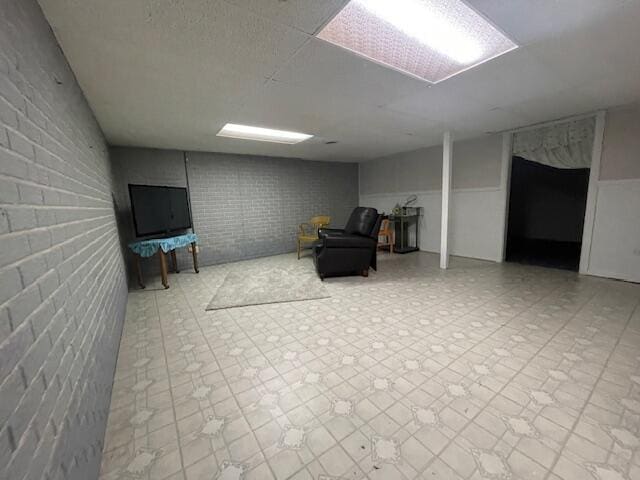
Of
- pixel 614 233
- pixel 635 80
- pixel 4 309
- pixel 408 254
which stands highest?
pixel 635 80

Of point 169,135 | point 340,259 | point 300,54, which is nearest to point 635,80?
point 300,54

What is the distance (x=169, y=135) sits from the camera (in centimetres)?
360

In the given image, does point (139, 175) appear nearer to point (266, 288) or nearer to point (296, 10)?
point (266, 288)

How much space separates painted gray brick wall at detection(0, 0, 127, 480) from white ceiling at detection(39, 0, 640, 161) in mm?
469

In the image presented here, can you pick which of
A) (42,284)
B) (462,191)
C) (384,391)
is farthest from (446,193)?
(42,284)

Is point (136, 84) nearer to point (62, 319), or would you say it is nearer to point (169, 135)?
point (169, 135)

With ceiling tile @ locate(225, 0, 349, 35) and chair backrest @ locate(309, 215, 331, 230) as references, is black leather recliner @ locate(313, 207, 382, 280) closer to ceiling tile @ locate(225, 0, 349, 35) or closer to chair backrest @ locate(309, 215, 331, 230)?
chair backrest @ locate(309, 215, 331, 230)

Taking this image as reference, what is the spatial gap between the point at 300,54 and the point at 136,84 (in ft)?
4.70

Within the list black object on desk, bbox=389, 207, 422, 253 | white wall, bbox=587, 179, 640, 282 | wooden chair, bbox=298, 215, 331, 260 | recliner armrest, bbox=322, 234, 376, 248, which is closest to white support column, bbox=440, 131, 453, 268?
black object on desk, bbox=389, 207, 422, 253

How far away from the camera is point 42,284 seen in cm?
81

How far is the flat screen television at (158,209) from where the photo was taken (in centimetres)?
334

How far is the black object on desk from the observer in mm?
5387

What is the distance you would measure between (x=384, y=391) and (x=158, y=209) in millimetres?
3765

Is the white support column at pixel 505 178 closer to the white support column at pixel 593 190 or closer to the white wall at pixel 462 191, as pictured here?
the white wall at pixel 462 191
